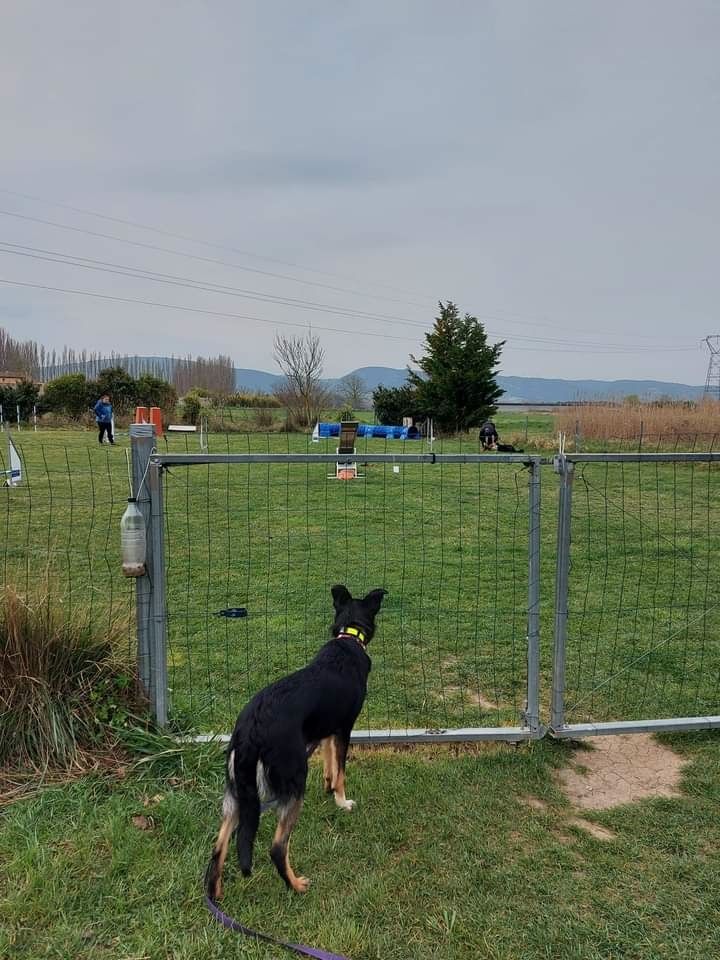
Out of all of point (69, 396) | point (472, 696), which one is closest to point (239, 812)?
point (472, 696)

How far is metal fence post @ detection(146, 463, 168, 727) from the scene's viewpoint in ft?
10.9

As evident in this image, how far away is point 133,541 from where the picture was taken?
321cm

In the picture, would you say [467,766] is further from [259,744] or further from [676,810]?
[259,744]

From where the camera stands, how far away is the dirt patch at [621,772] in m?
3.15

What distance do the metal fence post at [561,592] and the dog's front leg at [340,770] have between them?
1.30m

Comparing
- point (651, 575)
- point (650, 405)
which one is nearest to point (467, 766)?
point (651, 575)

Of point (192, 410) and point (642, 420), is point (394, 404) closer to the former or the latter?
point (192, 410)

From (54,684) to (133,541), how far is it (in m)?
0.84

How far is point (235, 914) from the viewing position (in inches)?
91.7

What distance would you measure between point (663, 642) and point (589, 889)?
311 cm

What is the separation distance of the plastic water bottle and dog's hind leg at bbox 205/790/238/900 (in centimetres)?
130

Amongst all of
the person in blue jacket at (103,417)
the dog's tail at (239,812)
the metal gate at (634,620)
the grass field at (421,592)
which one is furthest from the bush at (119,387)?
the dog's tail at (239,812)

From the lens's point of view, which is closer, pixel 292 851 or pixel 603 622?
pixel 292 851

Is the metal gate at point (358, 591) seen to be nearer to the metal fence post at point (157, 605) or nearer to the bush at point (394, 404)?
the metal fence post at point (157, 605)
